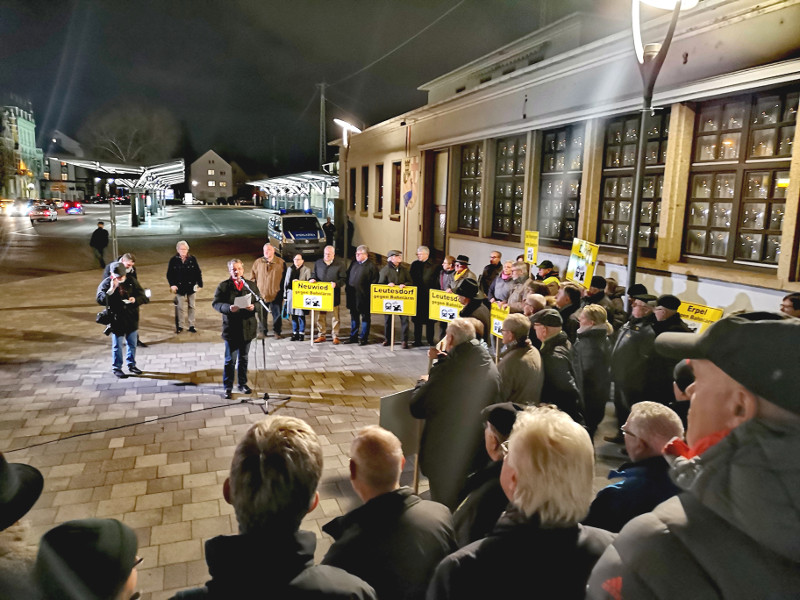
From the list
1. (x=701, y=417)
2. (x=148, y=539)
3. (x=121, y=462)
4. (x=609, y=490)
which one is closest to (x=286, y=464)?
(x=701, y=417)

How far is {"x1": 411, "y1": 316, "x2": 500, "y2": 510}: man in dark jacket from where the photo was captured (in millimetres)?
Result: 4594

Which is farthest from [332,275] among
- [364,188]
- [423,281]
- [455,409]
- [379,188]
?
[364,188]

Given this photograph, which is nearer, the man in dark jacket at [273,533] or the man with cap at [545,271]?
the man in dark jacket at [273,533]

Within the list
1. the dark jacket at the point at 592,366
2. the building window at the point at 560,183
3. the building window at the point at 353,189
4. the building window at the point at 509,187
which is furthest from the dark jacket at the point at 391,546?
the building window at the point at 353,189

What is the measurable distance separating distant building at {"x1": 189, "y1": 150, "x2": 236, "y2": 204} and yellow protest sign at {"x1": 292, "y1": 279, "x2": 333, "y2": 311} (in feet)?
358

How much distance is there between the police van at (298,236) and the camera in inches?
1003

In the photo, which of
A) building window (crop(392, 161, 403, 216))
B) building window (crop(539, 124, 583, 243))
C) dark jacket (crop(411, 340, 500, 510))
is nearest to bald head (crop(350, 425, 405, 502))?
dark jacket (crop(411, 340, 500, 510))

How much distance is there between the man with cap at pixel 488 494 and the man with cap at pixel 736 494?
1.37 m

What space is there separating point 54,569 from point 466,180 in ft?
60.1

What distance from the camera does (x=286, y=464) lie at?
6.97ft

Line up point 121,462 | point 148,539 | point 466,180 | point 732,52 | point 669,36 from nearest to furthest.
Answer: point 148,539 < point 121,462 < point 669,36 < point 732,52 < point 466,180

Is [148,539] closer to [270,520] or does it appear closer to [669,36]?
[270,520]

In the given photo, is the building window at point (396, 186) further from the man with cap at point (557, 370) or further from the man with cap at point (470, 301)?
the man with cap at point (557, 370)

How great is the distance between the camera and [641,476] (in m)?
3.05
